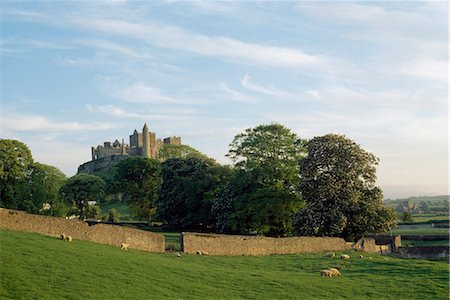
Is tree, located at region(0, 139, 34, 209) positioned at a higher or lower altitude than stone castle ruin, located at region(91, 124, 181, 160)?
lower

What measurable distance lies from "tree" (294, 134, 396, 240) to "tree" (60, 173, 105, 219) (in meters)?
38.6

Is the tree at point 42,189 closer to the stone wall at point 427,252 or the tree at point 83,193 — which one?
the tree at point 83,193

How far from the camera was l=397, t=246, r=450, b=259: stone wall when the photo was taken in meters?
36.1

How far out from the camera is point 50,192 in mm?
64312

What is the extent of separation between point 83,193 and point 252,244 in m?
48.7

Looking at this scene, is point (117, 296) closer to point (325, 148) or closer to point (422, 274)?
point (422, 274)

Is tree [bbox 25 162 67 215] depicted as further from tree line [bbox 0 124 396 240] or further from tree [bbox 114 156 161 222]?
tree [bbox 114 156 161 222]

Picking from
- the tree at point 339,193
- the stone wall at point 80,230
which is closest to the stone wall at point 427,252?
the tree at point 339,193

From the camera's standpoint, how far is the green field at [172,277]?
14859 millimetres

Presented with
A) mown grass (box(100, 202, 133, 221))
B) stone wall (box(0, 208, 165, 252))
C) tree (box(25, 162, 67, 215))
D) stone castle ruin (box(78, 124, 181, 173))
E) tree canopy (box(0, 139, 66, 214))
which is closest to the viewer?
stone wall (box(0, 208, 165, 252))

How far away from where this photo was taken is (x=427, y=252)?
36625mm

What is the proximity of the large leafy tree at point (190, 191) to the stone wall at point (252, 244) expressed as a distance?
20.0 metres

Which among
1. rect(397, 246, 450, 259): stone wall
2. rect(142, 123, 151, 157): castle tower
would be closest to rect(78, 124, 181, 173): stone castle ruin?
rect(142, 123, 151, 157): castle tower

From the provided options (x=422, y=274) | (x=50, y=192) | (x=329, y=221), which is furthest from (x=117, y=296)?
(x=50, y=192)
